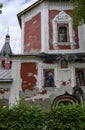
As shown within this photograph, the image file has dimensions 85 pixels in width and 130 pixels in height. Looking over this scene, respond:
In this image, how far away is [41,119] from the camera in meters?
13.1

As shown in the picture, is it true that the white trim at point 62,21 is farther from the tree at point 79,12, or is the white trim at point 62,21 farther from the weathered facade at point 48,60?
the tree at point 79,12

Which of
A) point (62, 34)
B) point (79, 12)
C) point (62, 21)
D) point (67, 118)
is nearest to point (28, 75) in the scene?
point (62, 34)

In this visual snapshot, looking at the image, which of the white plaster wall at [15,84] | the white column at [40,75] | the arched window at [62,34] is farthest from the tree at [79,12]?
the white plaster wall at [15,84]

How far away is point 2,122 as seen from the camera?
42.4 feet

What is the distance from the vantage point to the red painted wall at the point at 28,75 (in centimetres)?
1794

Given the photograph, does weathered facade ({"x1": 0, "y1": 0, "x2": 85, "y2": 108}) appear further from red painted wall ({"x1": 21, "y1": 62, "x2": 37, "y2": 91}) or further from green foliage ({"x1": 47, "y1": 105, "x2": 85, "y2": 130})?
green foliage ({"x1": 47, "y1": 105, "x2": 85, "y2": 130})

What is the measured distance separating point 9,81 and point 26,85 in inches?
46.4

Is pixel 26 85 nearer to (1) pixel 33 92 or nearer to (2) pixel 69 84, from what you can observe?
(1) pixel 33 92

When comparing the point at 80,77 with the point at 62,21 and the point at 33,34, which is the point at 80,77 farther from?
the point at 33,34

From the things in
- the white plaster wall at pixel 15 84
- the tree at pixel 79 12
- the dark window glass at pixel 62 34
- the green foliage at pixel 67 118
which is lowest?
the green foliage at pixel 67 118

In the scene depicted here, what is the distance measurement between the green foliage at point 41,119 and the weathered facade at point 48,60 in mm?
4035

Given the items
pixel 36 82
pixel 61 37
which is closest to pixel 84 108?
pixel 36 82

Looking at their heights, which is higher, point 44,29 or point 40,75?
point 44,29

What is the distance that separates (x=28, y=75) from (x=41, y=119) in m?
5.59
